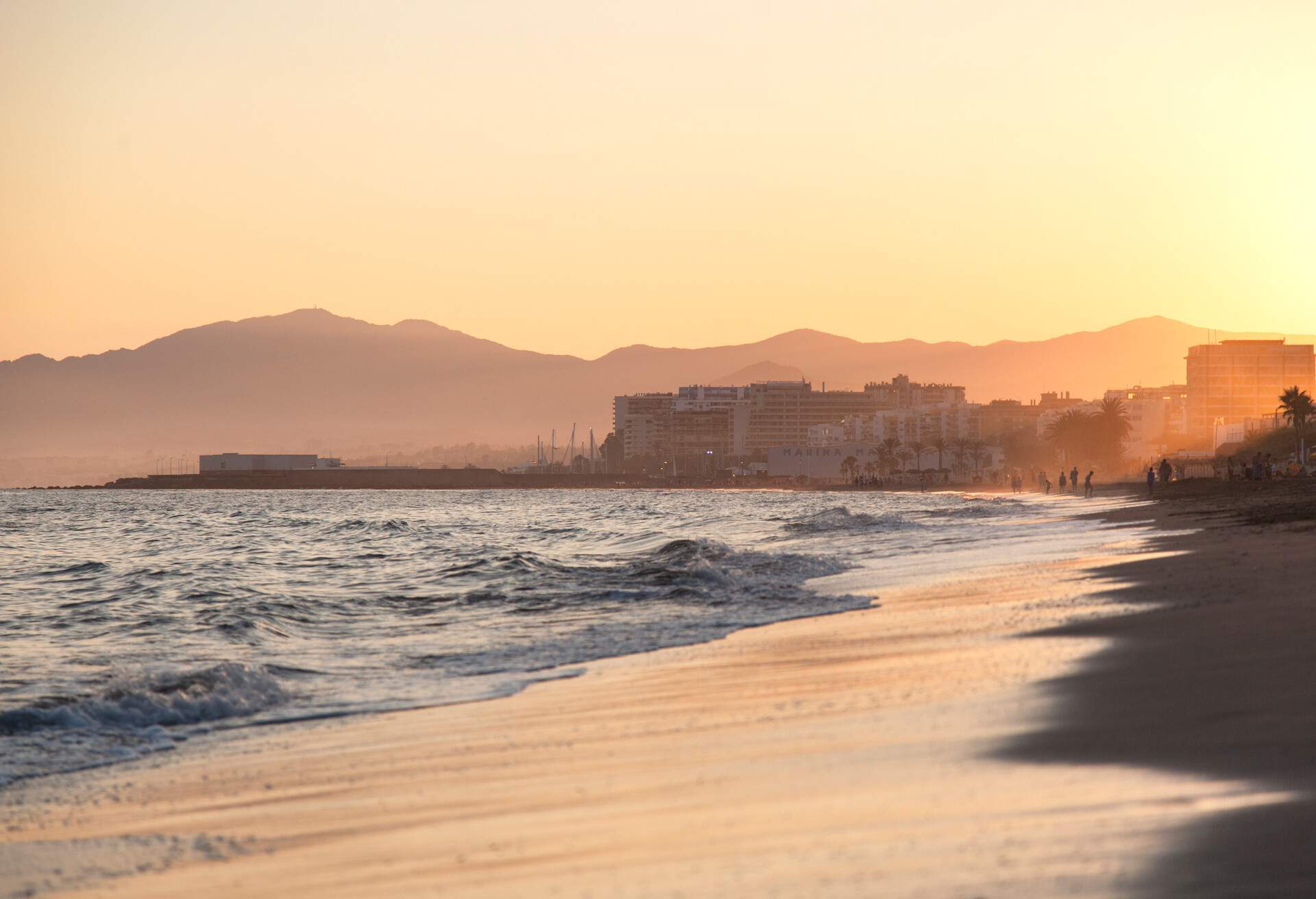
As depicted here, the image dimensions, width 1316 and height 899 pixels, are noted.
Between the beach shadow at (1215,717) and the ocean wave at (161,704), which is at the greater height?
the beach shadow at (1215,717)

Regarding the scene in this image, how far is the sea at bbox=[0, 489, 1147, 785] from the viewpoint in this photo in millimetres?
9297

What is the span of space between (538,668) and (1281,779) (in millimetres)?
7109

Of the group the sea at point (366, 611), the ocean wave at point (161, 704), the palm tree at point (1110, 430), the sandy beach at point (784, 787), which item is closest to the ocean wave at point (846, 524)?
the sea at point (366, 611)

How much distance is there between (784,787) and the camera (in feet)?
17.4

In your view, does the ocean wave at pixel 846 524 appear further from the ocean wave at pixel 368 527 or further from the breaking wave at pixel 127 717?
the breaking wave at pixel 127 717

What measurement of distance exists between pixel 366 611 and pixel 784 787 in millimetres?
13061

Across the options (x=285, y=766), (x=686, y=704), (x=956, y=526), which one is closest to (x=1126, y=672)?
(x=686, y=704)

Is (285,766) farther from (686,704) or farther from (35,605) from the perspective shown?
(35,605)

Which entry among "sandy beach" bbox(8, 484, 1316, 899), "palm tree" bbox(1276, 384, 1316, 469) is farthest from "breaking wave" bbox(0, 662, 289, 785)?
"palm tree" bbox(1276, 384, 1316, 469)

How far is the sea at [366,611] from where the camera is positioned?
9297 millimetres

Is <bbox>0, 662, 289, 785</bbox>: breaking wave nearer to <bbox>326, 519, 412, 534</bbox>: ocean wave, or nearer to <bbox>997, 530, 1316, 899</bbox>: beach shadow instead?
<bbox>997, 530, 1316, 899</bbox>: beach shadow

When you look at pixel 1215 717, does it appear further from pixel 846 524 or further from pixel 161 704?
pixel 846 524

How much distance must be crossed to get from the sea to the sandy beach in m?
1.27

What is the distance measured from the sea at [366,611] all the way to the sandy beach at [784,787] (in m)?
1.27
